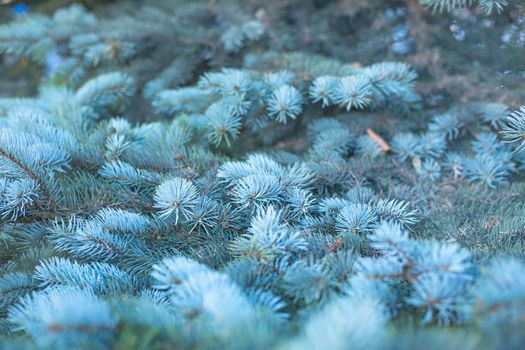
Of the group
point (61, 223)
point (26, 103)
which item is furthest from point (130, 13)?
point (61, 223)

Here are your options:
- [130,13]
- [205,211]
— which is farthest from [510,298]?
[130,13]

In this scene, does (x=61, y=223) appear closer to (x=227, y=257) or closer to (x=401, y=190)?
(x=227, y=257)

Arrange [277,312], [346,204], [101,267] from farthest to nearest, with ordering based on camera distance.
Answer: [346,204] < [101,267] < [277,312]

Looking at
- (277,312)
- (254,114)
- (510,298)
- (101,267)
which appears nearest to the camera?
(510,298)

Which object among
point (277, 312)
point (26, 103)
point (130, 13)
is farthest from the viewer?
point (130, 13)

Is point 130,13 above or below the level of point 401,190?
above

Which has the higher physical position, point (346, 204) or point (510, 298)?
point (510, 298)

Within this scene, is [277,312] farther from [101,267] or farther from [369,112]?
[369,112]

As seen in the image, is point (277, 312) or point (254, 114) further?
point (254, 114)

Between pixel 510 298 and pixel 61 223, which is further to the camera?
pixel 61 223
